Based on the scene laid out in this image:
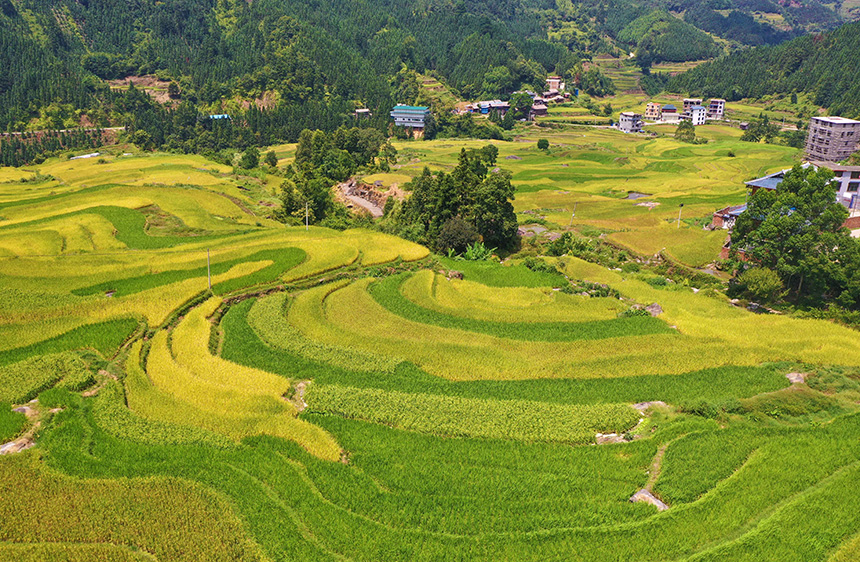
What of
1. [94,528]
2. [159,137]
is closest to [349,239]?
[94,528]

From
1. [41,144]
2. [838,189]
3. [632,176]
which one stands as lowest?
[41,144]

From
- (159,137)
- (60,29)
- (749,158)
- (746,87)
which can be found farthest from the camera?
(746,87)

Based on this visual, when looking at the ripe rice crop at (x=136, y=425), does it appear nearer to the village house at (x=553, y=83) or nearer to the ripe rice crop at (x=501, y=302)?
the ripe rice crop at (x=501, y=302)

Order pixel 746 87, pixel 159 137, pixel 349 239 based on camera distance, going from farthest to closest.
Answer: pixel 746 87 < pixel 159 137 < pixel 349 239

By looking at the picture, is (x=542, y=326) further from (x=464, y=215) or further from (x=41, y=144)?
(x=41, y=144)

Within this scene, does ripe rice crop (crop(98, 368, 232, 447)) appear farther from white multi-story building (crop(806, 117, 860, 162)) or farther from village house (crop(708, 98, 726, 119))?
village house (crop(708, 98, 726, 119))

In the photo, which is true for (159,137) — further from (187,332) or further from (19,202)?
(187,332)

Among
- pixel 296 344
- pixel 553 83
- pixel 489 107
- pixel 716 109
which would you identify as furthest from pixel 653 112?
pixel 296 344
